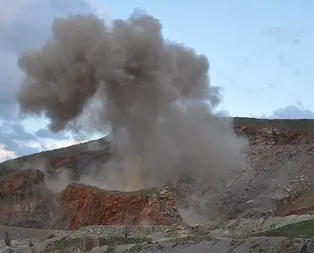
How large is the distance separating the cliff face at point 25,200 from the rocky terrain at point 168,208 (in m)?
0.09

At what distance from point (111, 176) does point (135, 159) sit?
420cm

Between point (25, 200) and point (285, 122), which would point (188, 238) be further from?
point (285, 122)

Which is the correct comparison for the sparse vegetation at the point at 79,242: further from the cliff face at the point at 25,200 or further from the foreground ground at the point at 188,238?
the cliff face at the point at 25,200

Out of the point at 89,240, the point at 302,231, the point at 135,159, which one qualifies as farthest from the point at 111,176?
the point at 302,231

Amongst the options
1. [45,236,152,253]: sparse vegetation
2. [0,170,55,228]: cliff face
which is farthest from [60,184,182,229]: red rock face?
[0,170,55,228]: cliff face

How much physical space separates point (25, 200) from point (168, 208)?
2298cm

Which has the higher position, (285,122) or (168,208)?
(285,122)

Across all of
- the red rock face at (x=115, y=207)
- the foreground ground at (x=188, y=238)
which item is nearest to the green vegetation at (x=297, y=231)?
the foreground ground at (x=188, y=238)

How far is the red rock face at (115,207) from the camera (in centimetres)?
4409

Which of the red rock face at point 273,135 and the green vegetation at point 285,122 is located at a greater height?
the green vegetation at point 285,122

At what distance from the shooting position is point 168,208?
1741 inches

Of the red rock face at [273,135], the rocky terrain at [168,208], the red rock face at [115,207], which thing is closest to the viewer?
the rocky terrain at [168,208]

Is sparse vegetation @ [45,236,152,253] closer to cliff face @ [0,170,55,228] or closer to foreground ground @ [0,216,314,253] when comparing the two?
foreground ground @ [0,216,314,253]

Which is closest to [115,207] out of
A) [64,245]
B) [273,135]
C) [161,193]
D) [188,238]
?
[161,193]
